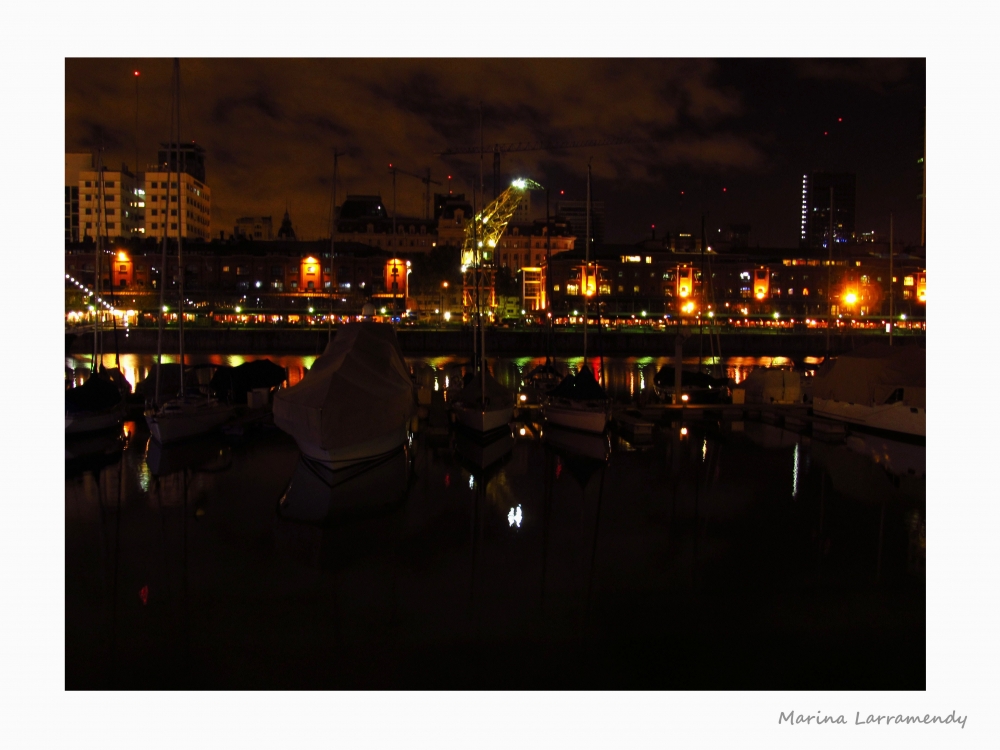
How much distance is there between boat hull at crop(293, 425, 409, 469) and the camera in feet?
65.2

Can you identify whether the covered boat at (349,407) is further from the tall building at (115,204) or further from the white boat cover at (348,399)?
the tall building at (115,204)

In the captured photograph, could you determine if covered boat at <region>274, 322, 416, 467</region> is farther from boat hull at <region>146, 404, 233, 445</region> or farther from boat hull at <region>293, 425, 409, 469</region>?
boat hull at <region>146, 404, 233, 445</region>

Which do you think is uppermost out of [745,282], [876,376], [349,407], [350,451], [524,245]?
[524,245]

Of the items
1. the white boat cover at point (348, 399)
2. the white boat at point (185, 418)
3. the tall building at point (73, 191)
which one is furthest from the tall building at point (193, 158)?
the white boat cover at point (348, 399)

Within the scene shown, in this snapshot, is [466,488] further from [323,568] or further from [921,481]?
[921,481]

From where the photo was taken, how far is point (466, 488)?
64.5ft

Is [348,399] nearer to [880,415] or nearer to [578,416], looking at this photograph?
[578,416]

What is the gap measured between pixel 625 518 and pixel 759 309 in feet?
381

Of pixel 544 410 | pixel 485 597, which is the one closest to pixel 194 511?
pixel 485 597

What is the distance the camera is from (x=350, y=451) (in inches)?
792

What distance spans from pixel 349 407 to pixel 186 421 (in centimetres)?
959

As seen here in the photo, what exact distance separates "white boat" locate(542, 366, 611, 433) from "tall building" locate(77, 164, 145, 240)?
4902 inches

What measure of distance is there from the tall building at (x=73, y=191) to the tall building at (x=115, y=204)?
8.00 feet

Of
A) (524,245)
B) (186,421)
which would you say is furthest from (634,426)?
(524,245)
